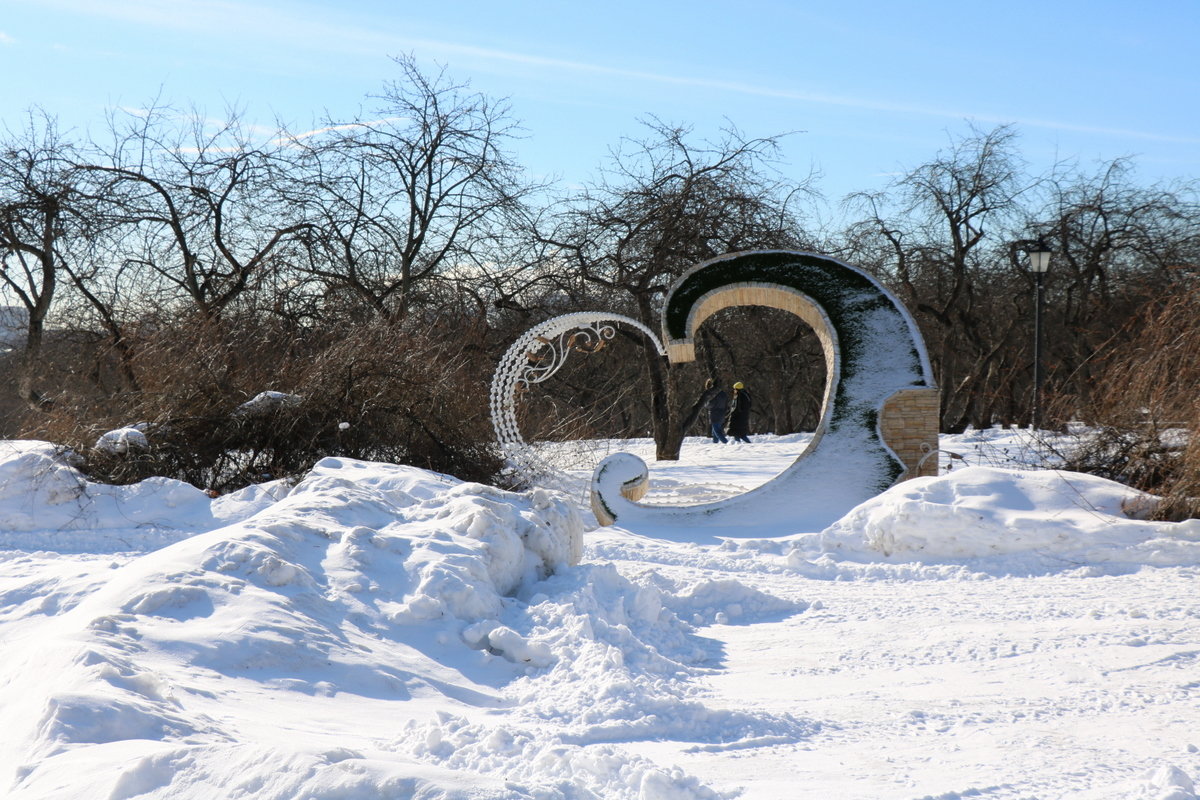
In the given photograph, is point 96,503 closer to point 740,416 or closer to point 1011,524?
point 1011,524

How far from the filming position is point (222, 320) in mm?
11844

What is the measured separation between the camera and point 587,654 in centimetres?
478

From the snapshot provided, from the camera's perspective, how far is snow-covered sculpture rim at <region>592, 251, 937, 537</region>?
1000cm

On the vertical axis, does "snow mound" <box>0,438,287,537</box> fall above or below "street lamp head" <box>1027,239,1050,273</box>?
below

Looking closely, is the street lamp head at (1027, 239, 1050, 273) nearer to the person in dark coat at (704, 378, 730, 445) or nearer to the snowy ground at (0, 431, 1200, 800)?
the person in dark coat at (704, 378, 730, 445)

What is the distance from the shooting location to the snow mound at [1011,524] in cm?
748

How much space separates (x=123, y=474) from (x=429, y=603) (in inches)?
237

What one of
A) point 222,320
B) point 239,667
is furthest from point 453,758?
point 222,320

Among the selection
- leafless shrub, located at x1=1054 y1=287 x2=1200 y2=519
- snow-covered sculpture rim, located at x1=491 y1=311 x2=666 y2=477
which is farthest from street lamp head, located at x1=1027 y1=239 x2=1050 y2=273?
snow-covered sculpture rim, located at x1=491 y1=311 x2=666 y2=477

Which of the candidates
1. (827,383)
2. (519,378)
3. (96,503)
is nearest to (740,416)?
(519,378)

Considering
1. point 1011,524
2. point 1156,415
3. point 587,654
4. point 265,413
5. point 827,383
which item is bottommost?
point 587,654

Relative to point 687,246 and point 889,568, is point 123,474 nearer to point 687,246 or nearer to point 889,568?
point 889,568

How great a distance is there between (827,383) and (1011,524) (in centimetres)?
341

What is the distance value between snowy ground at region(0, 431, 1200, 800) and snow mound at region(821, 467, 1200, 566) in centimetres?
2
